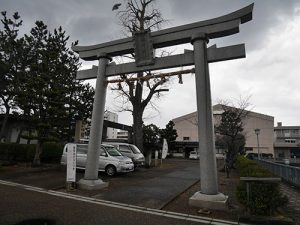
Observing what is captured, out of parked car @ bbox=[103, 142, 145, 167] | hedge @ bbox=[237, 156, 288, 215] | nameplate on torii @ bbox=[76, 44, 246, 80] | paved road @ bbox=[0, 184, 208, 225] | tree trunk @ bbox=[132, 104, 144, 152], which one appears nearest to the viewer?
paved road @ bbox=[0, 184, 208, 225]

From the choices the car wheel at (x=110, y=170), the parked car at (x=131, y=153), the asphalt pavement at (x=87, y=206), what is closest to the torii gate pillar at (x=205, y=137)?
the asphalt pavement at (x=87, y=206)

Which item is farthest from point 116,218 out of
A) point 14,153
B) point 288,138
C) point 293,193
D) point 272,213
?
point 288,138

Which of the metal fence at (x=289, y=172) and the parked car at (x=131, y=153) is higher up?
the parked car at (x=131, y=153)

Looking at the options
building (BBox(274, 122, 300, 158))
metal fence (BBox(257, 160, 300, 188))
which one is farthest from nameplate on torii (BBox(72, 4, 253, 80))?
building (BBox(274, 122, 300, 158))

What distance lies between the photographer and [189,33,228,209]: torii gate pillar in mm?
7254

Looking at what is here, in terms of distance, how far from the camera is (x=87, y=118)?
2461 cm

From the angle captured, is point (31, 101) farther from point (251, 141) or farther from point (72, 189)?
point (251, 141)

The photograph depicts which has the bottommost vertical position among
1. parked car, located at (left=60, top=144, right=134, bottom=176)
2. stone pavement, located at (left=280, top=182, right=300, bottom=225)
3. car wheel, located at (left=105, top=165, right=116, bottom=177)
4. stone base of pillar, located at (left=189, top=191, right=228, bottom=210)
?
stone pavement, located at (left=280, top=182, right=300, bottom=225)

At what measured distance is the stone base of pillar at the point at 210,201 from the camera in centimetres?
705

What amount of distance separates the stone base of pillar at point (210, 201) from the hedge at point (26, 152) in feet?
47.6

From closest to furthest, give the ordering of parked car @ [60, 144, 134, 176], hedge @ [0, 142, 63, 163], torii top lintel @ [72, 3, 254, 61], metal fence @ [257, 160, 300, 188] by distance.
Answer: torii top lintel @ [72, 3, 254, 61] → metal fence @ [257, 160, 300, 188] → parked car @ [60, 144, 134, 176] → hedge @ [0, 142, 63, 163]

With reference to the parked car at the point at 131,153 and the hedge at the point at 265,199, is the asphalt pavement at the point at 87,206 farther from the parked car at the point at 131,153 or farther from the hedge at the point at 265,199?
the parked car at the point at 131,153

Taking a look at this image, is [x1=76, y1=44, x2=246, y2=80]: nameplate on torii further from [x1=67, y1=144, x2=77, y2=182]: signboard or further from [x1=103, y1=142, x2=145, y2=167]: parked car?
[x1=103, y1=142, x2=145, y2=167]: parked car

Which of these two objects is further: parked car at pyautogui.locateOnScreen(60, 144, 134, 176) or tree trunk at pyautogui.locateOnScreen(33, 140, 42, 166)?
tree trunk at pyautogui.locateOnScreen(33, 140, 42, 166)
